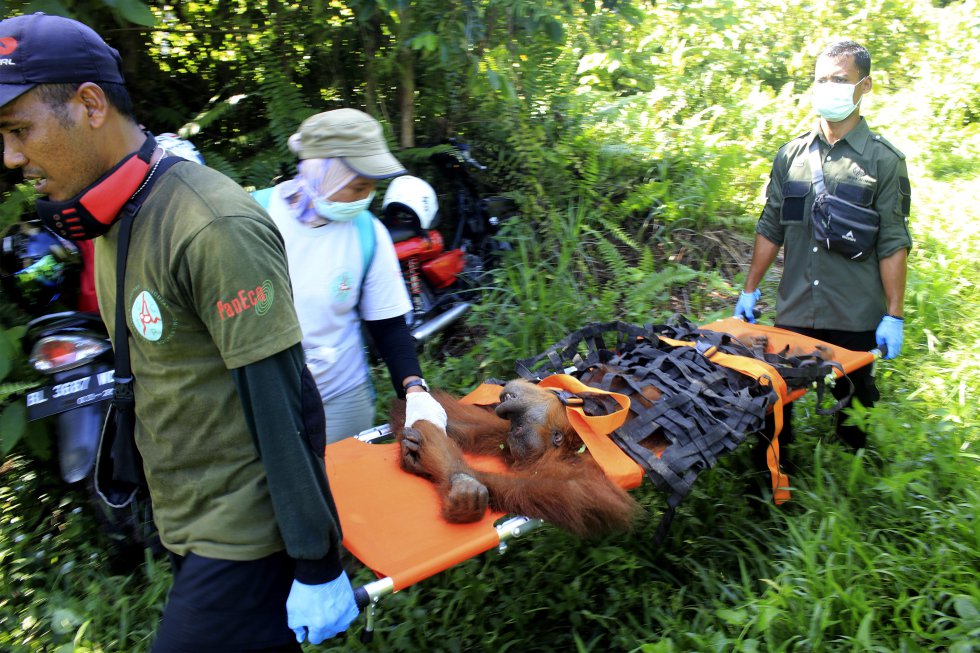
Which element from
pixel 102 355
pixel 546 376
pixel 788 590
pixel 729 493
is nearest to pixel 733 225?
pixel 729 493

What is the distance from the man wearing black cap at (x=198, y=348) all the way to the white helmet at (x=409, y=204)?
9.44ft

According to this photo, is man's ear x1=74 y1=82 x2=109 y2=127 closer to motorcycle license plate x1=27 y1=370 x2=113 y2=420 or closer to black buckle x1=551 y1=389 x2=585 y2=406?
motorcycle license plate x1=27 y1=370 x2=113 y2=420

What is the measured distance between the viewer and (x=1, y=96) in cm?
127

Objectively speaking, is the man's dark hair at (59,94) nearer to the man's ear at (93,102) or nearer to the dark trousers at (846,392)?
the man's ear at (93,102)

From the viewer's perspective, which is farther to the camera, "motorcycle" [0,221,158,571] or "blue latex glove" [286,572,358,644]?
"motorcycle" [0,221,158,571]

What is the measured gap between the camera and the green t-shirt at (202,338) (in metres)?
1.30

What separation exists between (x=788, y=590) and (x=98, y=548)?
272 cm

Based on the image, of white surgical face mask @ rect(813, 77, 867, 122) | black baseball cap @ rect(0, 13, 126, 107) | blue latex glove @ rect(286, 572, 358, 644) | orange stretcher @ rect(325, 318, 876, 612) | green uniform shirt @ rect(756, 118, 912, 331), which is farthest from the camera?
white surgical face mask @ rect(813, 77, 867, 122)

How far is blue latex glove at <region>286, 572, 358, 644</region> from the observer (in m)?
1.45

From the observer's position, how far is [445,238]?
5.16m

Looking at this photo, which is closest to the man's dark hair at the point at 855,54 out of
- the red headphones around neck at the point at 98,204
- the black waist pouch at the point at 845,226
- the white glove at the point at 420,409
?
the black waist pouch at the point at 845,226

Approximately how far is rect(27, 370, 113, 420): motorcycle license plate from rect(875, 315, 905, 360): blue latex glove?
3239mm

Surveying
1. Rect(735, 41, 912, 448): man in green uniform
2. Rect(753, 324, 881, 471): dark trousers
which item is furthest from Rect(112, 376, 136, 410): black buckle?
Rect(735, 41, 912, 448): man in green uniform

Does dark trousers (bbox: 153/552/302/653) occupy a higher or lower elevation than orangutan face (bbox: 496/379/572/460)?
higher
